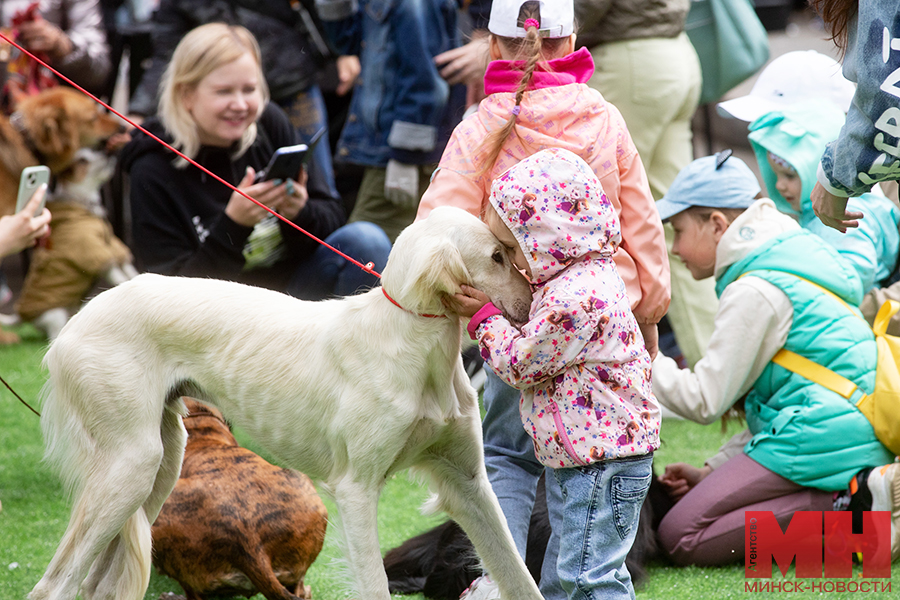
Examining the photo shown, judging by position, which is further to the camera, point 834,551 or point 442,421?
point 834,551

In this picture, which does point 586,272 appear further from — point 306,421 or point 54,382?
point 54,382

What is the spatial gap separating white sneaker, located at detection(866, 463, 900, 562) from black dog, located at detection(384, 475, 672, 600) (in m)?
0.74

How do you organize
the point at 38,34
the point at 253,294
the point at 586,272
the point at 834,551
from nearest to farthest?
the point at 586,272 < the point at 253,294 < the point at 834,551 < the point at 38,34

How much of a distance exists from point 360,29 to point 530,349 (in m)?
3.72

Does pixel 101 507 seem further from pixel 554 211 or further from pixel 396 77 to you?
pixel 396 77

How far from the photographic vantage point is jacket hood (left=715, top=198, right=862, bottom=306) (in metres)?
3.21

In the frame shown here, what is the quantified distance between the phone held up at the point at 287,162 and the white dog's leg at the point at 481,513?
1.79 m

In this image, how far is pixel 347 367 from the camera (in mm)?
2244

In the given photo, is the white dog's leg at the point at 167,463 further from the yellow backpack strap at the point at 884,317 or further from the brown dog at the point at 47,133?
the brown dog at the point at 47,133

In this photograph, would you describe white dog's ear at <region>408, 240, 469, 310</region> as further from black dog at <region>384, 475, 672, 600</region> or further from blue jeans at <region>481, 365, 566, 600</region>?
black dog at <region>384, 475, 672, 600</region>

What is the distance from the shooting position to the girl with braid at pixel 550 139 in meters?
2.40

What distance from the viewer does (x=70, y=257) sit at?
5.89 meters

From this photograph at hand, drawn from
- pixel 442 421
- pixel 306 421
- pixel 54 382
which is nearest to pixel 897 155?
pixel 442 421

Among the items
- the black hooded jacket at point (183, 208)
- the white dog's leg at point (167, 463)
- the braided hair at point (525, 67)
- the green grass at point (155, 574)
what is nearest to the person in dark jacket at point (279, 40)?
the black hooded jacket at point (183, 208)
